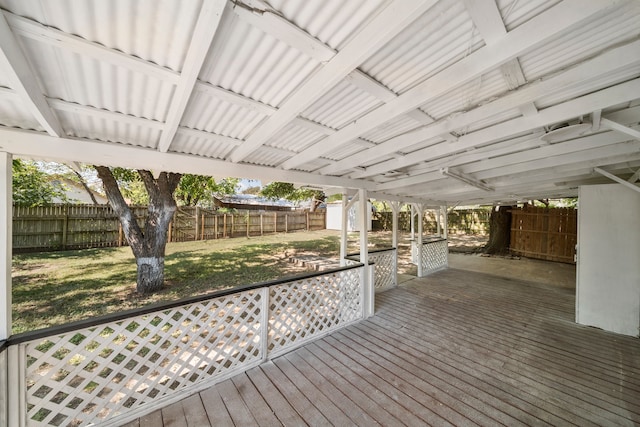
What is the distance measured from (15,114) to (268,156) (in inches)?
77.2

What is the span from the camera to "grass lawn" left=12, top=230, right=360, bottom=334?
4148mm

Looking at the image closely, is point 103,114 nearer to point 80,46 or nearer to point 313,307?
point 80,46

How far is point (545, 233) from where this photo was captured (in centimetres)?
952

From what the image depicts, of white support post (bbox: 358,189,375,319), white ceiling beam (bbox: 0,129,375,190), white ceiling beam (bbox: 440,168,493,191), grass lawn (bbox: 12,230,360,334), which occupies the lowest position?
grass lawn (bbox: 12,230,360,334)

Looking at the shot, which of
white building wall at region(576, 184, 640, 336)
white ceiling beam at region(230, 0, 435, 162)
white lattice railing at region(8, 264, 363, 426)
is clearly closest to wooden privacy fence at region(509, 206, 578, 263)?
white building wall at region(576, 184, 640, 336)

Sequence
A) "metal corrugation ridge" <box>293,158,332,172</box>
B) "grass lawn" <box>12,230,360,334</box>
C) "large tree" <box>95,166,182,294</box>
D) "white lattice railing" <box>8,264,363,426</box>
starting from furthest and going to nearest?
"large tree" <box>95,166,182,294</box> → "grass lawn" <box>12,230,360,334</box> → "metal corrugation ridge" <box>293,158,332,172</box> → "white lattice railing" <box>8,264,363,426</box>

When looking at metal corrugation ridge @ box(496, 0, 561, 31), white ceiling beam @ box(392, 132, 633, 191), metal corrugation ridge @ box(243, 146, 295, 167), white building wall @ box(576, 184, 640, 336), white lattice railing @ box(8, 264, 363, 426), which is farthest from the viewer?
white building wall @ box(576, 184, 640, 336)

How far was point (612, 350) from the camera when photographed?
322cm

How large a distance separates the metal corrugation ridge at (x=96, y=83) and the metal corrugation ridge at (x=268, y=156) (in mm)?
1090

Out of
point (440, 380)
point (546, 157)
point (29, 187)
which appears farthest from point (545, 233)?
point (29, 187)

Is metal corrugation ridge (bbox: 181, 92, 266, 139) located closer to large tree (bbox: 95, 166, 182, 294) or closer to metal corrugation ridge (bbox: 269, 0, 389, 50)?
metal corrugation ridge (bbox: 269, 0, 389, 50)

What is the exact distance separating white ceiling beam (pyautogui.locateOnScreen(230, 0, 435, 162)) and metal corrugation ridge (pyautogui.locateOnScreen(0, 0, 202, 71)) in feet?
2.10

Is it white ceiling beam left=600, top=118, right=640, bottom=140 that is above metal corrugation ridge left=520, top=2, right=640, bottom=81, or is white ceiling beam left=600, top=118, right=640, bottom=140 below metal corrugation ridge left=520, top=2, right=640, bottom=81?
below

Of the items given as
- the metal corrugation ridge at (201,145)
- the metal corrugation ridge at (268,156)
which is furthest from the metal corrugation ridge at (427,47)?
the metal corrugation ridge at (201,145)
